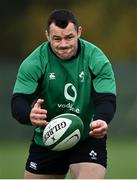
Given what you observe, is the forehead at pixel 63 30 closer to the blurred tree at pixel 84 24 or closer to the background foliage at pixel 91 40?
the background foliage at pixel 91 40

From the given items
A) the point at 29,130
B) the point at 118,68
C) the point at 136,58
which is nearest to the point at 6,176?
the point at 29,130

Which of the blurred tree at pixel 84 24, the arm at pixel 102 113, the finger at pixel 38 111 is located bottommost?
the blurred tree at pixel 84 24

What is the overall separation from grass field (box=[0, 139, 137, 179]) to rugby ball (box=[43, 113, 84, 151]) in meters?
4.54

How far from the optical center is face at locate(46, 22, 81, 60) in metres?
6.94

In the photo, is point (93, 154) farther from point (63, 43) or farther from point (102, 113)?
point (63, 43)

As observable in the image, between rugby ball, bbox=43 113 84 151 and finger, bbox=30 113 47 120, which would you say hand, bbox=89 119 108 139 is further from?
finger, bbox=30 113 47 120

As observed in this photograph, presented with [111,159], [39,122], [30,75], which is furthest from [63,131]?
[111,159]

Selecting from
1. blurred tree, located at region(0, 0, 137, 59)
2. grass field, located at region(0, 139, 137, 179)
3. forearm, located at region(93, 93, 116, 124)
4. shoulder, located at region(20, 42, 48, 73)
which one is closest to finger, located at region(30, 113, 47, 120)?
forearm, located at region(93, 93, 116, 124)

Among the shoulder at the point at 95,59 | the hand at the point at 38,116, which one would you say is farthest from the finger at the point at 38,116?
the shoulder at the point at 95,59

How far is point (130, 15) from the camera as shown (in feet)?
63.7

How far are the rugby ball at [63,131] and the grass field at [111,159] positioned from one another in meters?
4.54

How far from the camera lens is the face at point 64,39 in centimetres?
694

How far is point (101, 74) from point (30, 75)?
58 centimetres

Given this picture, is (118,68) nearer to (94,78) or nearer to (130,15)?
(130,15)
